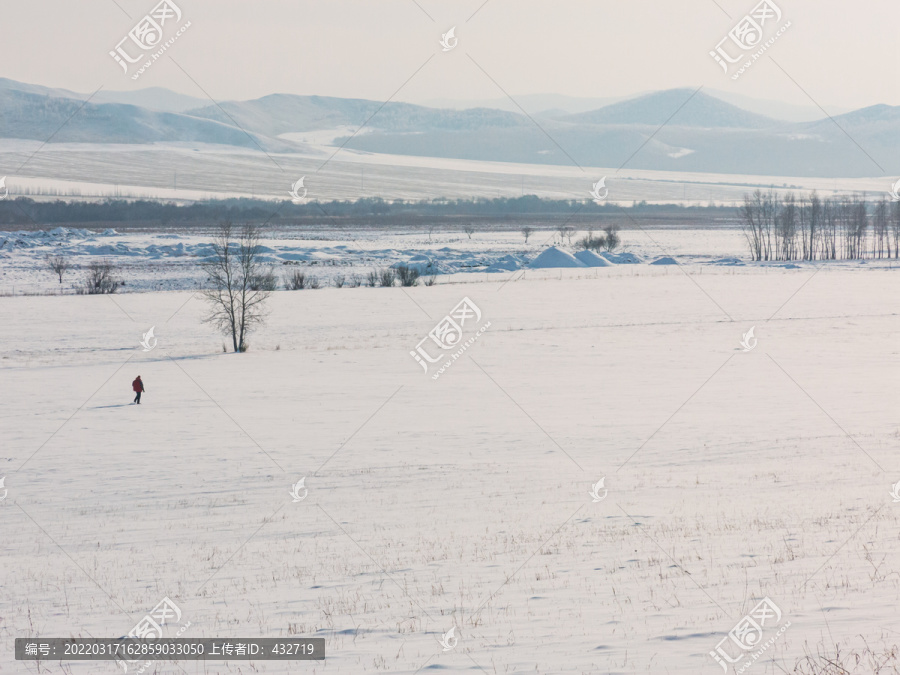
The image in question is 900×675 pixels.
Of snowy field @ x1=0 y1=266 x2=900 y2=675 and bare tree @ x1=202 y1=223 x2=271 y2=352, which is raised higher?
bare tree @ x1=202 y1=223 x2=271 y2=352

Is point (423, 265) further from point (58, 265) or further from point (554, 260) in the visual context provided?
point (58, 265)

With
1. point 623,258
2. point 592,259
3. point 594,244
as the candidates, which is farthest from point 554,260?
point 594,244

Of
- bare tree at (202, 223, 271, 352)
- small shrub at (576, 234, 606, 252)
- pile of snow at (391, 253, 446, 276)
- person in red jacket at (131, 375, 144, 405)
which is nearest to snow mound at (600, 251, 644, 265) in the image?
small shrub at (576, 234, 606, 252)

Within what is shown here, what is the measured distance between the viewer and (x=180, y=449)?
20.2 meters

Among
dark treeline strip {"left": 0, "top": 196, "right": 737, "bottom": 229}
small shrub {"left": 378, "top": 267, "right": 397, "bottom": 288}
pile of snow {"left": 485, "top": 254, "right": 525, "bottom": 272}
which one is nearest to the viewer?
small shrub {"left": 378, "top": 267, "right": 397, "bottom": 288}

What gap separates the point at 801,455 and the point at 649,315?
31736mm

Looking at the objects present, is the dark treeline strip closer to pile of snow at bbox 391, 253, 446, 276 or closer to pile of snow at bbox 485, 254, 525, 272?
pile of snow at bbox 391, 253, 446, 276

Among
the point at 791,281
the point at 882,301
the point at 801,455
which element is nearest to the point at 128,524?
the point at 801,455

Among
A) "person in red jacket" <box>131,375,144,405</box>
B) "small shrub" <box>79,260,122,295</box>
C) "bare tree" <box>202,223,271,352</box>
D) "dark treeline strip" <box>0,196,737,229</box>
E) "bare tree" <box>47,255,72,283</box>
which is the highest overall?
"dark treeline strip" <box>0,196,737,229</box>

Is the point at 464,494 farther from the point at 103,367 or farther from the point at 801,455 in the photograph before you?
the point at 103,367

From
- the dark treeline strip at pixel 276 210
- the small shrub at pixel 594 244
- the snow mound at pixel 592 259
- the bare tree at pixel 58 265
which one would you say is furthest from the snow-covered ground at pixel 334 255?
the dark treeline strip at pixel 276 210

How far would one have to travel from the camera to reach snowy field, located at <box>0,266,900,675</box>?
8352 millimetres

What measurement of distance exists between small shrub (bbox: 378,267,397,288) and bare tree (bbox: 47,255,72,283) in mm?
23933
